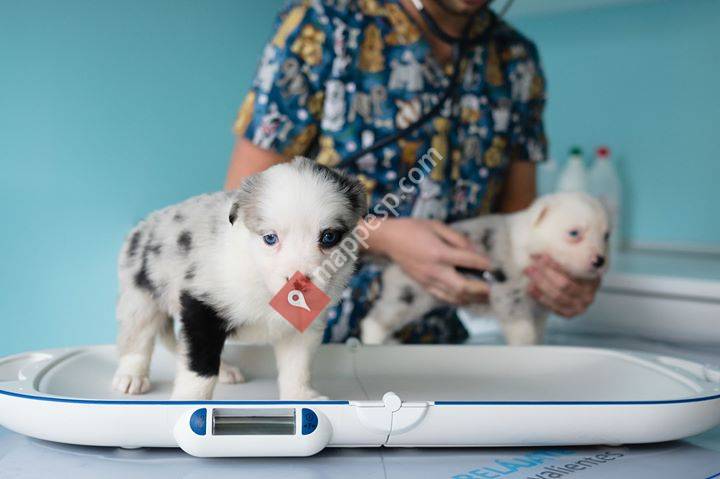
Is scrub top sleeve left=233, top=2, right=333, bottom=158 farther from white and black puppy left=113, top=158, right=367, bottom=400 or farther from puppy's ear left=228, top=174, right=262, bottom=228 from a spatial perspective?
puppy's ear left=228, top=174, right=262, bottom=228

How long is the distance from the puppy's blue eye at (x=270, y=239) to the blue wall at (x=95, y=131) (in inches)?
19.0

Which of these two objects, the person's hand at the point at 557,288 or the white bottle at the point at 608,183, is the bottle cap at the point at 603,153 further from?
the person's hand at the point at 557,288

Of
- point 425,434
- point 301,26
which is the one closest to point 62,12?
point 301,26

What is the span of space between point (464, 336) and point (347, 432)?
96 cm

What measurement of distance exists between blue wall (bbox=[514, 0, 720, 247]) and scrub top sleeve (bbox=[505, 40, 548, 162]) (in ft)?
3.90

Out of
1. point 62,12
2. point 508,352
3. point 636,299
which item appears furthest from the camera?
point 636,299

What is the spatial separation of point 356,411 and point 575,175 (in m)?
2.16

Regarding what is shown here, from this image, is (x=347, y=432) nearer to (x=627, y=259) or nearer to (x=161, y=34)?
(x=161, y=34)

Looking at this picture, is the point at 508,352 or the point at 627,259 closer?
the point at 508,352

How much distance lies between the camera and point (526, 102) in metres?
1.56

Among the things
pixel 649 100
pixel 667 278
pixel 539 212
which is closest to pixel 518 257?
pixel 539 212

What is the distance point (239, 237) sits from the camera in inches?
30.5

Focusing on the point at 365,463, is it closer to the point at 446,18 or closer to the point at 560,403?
the point at 560,403

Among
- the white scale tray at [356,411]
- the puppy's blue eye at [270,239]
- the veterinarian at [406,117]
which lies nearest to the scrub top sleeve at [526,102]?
the veterinarian at [406,117]
